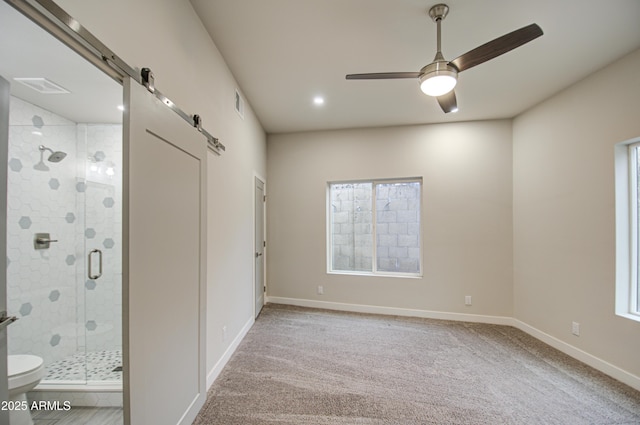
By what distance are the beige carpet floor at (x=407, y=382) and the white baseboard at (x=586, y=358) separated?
0.23 ft

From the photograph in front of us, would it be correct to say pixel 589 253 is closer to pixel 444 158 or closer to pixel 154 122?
pixel 444 158

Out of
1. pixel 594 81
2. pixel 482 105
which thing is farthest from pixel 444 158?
pixel 594 81

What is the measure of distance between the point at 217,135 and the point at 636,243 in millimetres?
3899

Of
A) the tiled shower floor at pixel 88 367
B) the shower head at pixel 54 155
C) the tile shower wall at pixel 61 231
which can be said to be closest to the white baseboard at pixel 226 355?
the tiled shower floor at pixel 88 367

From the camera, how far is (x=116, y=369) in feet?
7.27

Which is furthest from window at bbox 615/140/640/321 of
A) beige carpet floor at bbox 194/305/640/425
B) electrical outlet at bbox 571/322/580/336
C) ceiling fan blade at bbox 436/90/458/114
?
ceiling fan blade at bbox 436/90/458/114

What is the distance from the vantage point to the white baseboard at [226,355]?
81.9 inches

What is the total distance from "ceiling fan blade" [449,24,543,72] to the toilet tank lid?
3425 mm

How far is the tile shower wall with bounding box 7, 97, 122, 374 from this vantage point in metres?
1.97

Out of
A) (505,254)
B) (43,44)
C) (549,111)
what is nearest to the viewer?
(43,44)

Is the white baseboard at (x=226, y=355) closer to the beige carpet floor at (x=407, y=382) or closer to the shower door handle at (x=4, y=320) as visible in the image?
the beige carpet floor at (x=407, y=382)

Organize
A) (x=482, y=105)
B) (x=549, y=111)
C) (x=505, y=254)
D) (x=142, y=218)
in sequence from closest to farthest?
(x=142, y=218) < (x=549, y=111) < (x=482, y=105) < (x=505, y=254)

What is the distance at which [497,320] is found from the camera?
3459mm

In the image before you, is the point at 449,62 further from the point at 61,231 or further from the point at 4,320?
the point at 61,231
